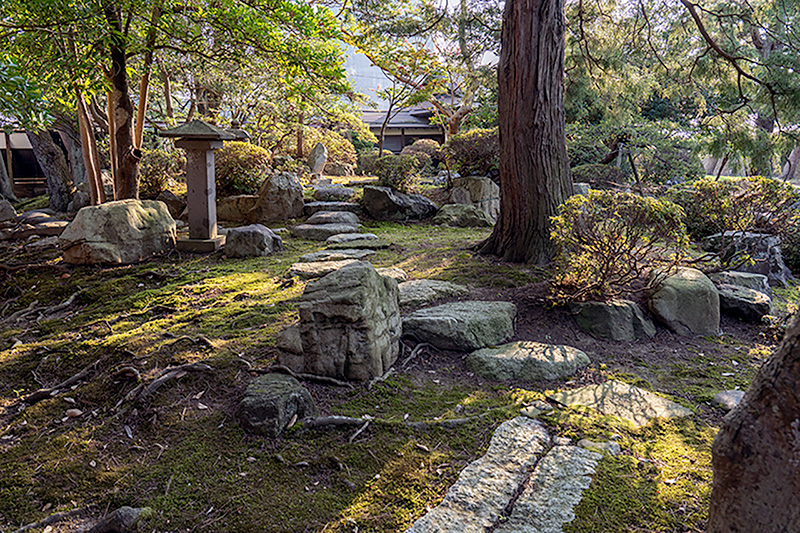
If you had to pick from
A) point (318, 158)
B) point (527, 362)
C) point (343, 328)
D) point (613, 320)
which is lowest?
point (527, 362)

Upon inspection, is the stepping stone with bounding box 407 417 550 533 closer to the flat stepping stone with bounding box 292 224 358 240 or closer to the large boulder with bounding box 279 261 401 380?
the large boulder with bounding box 279 261 401 380

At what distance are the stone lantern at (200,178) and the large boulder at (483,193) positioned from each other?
5.85 meters

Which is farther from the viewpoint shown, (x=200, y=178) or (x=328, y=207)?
(x=328, y=207)

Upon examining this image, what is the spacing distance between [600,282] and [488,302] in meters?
1.03

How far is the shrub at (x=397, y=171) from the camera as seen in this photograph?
11.2 m

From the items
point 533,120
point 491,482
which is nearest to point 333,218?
point 533,120

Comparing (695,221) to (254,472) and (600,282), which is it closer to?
(600,282)

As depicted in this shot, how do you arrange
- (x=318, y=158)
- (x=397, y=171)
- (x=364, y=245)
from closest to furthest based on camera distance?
(x=364, y=245) < (x=397, y=171) < (x=318, y=158)

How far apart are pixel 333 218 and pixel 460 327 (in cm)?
624

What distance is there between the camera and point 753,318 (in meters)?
5.09

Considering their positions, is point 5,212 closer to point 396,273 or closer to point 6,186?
point 6,186

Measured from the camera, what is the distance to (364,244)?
7.95 meters

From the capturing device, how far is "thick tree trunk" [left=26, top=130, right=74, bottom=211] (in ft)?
42.5

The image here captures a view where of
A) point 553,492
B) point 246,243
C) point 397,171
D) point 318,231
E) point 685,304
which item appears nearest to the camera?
point 553,492
